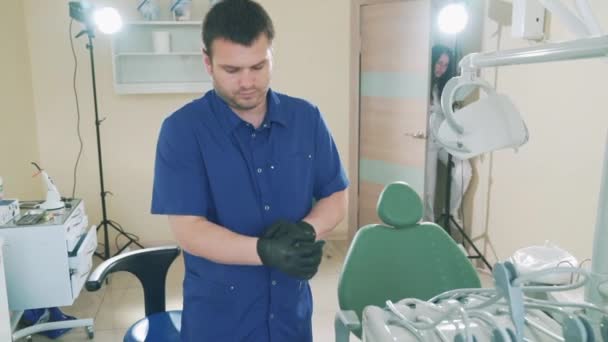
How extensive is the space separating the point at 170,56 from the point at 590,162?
8.83 ft

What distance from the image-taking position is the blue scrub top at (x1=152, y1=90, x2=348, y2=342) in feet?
3.64

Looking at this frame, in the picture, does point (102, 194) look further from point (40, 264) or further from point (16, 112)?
point (40, 264)

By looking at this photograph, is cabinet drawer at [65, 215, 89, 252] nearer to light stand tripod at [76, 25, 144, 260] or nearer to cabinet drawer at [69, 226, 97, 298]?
cabinet drawer at [69, 226, 97, 298]

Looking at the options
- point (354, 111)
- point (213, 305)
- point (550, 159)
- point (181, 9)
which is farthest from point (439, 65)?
point (213, 305)

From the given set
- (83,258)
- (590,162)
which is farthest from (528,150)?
(83,258)

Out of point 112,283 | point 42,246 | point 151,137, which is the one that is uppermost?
point 151,137

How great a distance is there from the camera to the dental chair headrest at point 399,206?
158 cm

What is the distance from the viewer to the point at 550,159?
8.33ft

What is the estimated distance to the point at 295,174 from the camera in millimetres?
1179

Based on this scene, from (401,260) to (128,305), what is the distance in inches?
A: 71.4

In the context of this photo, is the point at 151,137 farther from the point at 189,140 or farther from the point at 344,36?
the point at 189,140

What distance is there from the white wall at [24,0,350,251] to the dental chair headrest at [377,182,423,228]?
224 centimetres

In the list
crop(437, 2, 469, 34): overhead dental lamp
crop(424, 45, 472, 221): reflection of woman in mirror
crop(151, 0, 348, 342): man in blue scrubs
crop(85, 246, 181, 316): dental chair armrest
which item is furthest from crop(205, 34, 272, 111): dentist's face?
crop(424, 45, 472, 221): reflection of woman in mirror

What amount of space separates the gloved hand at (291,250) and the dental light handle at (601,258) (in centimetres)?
48
